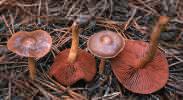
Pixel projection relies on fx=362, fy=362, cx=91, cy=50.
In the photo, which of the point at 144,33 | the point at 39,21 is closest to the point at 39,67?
the point at 39,21

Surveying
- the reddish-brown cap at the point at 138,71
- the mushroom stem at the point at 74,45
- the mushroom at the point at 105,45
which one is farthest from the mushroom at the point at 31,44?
the reddish-brown cap at the point at 138,71

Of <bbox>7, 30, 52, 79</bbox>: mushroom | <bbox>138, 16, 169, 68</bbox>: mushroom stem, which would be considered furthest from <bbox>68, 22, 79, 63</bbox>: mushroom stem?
<bbox>138, 16, 169, 68</bbox>: mushroom stem

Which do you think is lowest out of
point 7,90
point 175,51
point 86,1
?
point 7,90

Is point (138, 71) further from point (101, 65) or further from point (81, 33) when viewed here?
point (81, 33)

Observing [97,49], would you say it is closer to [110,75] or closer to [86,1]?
[110,75]

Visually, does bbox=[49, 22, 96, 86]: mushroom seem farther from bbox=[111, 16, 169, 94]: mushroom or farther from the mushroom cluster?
bbox=[111, 16, 169, 94]: mushroom

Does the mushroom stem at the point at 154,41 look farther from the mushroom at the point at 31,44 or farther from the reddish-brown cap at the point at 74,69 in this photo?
the mushroom at the point at 31,44

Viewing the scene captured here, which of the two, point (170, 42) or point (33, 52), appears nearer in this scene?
point (33, 52)
